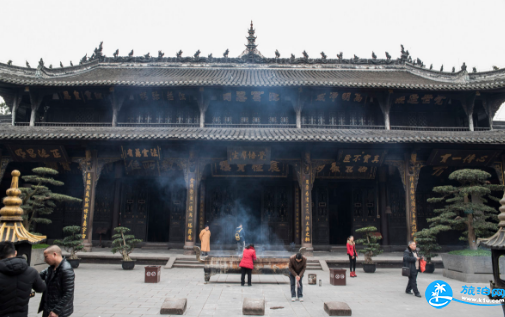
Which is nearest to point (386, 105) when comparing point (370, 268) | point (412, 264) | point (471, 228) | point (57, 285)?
point (471, 228)

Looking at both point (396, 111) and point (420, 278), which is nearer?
point (420, 278)

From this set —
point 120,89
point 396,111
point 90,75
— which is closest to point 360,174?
point 396,111

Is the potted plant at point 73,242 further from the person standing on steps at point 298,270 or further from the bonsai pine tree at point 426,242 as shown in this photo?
the bonsai pine tree at point 426,242

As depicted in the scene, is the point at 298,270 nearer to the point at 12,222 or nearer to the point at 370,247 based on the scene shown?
the point at 12,222

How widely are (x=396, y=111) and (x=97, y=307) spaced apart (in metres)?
13.3

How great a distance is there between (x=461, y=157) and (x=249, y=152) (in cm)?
790

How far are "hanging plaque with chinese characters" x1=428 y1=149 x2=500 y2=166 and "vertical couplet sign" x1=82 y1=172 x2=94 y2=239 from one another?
42.2ft

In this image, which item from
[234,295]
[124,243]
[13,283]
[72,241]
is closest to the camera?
[13,283]

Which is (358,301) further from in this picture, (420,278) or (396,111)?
(396,111)

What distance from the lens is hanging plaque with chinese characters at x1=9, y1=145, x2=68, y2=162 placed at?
1161cm

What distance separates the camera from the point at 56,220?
13891 mm

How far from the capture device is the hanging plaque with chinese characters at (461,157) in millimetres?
11578

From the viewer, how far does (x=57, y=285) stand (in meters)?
3.41

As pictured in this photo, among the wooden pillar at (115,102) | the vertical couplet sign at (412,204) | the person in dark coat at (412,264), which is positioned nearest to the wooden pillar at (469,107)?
the vertical couplet sign at (412,204)
